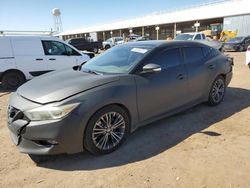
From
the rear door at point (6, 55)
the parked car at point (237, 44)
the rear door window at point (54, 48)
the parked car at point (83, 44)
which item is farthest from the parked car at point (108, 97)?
the parked car at point (83, 44)

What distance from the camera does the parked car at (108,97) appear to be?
3.14 m

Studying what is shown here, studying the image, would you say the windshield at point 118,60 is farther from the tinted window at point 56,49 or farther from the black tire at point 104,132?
the tinted window at point 56,49

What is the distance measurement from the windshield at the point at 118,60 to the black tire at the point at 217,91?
2077 millimetres

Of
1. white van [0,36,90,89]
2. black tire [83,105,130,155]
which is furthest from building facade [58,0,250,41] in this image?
black tire [83,105,130,155]

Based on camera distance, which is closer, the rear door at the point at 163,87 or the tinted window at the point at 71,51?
the rear door at the point at 163,87

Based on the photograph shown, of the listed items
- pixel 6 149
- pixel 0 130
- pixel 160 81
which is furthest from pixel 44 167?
Answer: pixel 160 81

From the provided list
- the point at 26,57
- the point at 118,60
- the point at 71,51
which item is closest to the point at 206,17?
the point at 71,51

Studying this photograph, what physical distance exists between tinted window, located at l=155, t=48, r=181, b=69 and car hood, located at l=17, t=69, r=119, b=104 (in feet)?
3.27

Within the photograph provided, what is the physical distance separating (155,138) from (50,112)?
1837 millimetres

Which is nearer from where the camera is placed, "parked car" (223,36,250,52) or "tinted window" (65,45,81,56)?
"tinted window" (65,45,81,56)

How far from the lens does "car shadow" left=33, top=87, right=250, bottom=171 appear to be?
135 inches

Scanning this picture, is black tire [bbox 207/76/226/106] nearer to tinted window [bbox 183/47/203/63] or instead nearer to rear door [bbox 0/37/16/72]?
tinted window [bbox 183/47/203/63]

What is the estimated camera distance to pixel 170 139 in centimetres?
402

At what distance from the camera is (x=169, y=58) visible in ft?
14.6
